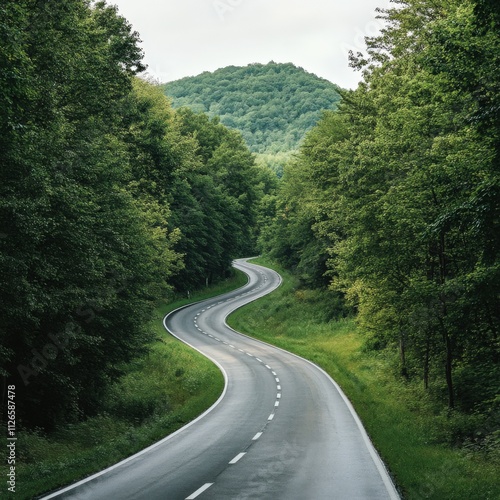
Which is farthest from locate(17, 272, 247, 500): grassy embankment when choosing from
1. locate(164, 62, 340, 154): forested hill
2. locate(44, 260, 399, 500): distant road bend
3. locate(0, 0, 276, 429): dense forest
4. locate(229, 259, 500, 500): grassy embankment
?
locate(164, 62, 340, 154): forested hill

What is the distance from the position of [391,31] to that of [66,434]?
22475 millimetres

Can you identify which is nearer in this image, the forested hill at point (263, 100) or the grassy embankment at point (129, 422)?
the grassy embankment at point (129, 422)

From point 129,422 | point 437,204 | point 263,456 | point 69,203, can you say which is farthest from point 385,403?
point 69,203

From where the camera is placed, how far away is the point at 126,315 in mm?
23234

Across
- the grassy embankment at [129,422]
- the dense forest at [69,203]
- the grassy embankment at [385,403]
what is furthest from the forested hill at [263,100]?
the dense forest at [69,203]

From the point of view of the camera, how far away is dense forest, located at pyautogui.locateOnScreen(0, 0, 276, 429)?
14.2 meters

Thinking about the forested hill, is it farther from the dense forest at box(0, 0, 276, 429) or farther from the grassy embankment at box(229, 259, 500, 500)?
the dense forest at box(0, 0, 276, 429)

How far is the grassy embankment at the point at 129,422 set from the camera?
41.1 feet

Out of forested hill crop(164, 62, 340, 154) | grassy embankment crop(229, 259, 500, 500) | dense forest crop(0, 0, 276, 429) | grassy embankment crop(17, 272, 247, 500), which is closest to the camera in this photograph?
grassy embankment crop(229, 259, 500, 500)

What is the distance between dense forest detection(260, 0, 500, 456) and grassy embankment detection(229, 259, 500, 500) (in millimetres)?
1052

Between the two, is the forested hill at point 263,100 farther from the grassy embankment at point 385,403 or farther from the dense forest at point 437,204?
the dense forest at point 437,204

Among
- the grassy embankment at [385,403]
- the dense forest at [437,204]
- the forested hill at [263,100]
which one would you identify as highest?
the forested hill at [263,100]

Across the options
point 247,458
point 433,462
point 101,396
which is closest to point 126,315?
point 101,396

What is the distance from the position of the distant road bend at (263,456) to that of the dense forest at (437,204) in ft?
12.5
